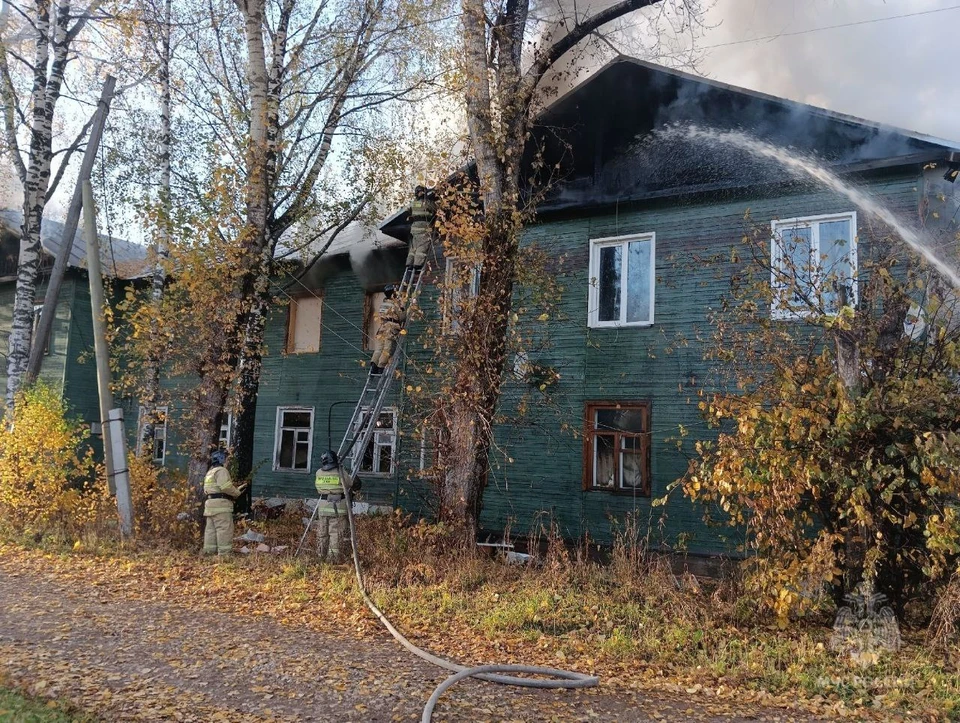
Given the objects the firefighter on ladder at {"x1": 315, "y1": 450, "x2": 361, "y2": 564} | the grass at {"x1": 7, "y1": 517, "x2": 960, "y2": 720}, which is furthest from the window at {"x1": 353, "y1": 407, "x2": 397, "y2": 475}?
the firefighter on ladder at {"x1": 315, "y1": 450, "x2": 361, "y2": 564}

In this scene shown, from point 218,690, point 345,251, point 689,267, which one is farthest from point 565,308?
point 218,690

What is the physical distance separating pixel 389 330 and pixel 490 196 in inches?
101

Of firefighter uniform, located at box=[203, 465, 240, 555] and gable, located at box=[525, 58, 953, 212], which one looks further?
gable, located at box=[525, 58, 953, 212]

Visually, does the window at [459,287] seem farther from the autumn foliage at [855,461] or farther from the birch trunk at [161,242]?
the birch trunk at [161,242]

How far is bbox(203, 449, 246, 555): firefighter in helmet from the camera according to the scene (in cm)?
1107

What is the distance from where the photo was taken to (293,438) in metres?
18.7

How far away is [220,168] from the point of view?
40.6 ft

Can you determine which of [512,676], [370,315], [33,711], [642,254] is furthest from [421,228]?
[33,711]

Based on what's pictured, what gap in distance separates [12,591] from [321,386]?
385 inches

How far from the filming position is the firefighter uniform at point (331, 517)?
10.0 m

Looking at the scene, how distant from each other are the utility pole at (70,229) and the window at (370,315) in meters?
6.13

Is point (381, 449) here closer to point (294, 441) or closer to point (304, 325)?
point (294, 441)

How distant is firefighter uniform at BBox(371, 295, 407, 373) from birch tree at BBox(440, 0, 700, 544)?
1555mm

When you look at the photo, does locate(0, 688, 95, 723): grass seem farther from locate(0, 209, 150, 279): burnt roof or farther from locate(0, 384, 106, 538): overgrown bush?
locate(0, 209, 150, 279): burnt roof
